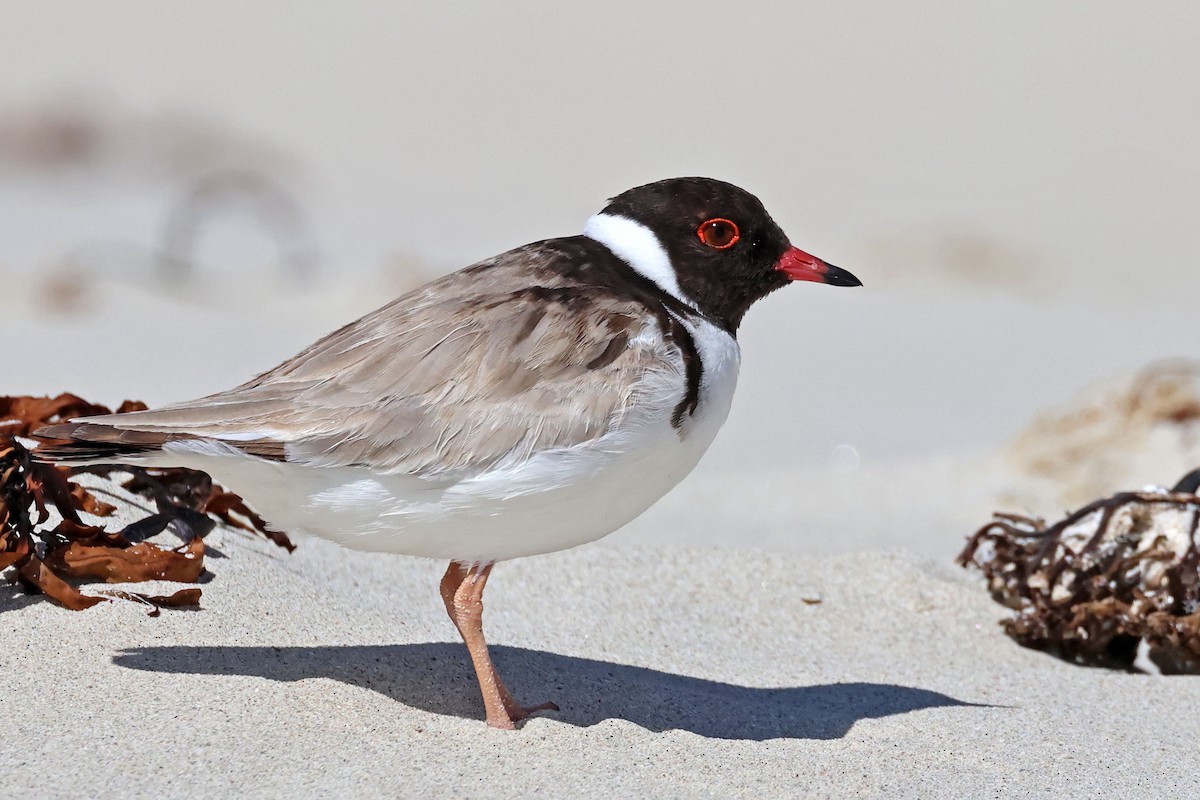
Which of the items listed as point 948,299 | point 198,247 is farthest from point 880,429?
point 198,247

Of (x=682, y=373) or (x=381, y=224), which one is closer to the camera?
(x=682, y=373)

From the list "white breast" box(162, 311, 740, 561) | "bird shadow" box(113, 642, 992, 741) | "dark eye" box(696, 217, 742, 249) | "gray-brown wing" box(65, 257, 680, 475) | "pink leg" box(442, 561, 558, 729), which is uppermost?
"dark eye" box(696, 217, 742, 249)

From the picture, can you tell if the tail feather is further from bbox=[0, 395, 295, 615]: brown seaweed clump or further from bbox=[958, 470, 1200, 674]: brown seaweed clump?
bbox=[958, 470, 1200, 674]: brown seaweed clump

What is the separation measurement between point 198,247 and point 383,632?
10.3m

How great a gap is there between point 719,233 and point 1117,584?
2273 millimetres

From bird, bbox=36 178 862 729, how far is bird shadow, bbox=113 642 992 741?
0.77 ft

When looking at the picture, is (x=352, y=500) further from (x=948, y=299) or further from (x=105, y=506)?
(x=948, y=299)

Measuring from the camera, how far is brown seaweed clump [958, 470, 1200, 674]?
5352mm

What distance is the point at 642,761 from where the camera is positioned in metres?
3.86

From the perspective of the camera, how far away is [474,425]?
379 cm

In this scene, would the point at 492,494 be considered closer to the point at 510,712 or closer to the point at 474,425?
the point at 474,425

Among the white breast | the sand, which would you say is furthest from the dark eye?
the sand

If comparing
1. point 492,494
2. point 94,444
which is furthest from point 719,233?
point 94,444

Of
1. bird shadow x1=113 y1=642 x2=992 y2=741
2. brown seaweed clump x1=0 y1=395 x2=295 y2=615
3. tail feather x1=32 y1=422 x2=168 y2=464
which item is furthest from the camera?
brown seaweed clump x1=0 y1=395 x2=295 y2=615
